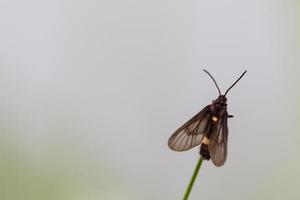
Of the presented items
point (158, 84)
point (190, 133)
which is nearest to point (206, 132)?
point (190, 133)

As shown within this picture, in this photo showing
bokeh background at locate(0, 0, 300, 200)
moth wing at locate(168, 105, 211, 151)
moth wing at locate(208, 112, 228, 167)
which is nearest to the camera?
moth wing at locate(208, 112, 228, 167)

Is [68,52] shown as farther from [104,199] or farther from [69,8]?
[104,199]

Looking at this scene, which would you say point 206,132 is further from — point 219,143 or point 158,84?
point 158,84

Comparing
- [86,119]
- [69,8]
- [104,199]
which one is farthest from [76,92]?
[104,199]

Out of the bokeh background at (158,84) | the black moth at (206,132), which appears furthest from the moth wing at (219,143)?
the bokeh background at (158,84)

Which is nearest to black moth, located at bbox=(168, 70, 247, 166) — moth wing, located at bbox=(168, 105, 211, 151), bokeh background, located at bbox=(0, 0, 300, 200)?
moth wing, located at bbox=(168, 105, 211, 151)

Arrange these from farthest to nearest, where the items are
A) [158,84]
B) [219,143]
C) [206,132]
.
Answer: [158,84]
[206,132]
[219,143]

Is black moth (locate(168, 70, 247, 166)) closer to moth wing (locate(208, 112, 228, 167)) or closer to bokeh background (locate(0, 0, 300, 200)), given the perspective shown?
moth wing (locate(208, 112, 228, 167))
